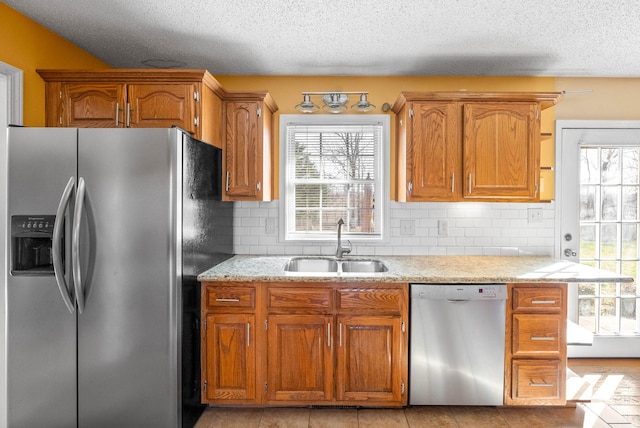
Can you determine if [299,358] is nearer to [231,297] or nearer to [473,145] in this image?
[231,297]

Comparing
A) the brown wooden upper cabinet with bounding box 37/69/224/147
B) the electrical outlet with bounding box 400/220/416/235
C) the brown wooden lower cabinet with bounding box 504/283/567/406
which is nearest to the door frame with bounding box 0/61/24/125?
the brown wooden upper cabinet with bounding box 37/69/224/147

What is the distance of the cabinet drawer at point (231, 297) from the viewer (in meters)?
2.59

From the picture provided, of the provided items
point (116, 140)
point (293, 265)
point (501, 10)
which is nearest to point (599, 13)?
point (501, 10)

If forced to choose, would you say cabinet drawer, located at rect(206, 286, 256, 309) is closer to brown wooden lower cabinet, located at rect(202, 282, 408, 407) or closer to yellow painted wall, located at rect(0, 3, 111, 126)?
brown wooden lower cabinet, located at rect(202, 282, 408, 407)

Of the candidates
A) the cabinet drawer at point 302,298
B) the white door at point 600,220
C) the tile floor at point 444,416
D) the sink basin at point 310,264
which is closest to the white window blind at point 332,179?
the sink basin at point 310,264

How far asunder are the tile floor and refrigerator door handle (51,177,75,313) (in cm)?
110

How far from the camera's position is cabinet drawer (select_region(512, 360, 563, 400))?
8.47 feet

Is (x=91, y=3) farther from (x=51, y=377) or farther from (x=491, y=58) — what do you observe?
(x=491, y=58)

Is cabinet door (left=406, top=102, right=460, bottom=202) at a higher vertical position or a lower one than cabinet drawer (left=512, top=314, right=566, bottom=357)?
higher

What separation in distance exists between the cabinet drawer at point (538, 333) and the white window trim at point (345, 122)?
123 cm

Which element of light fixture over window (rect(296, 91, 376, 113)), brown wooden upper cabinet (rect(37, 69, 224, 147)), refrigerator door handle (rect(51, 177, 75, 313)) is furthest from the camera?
light fixture over window (rect(296, 91, 376, 113))

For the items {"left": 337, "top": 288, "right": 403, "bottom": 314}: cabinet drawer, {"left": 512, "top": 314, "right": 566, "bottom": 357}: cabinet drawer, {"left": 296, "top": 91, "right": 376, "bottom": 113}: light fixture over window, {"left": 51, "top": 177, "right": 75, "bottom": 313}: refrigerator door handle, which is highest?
{"left": 296, "top": 91, "right": 376, "bottom": 113}: light fixture over window

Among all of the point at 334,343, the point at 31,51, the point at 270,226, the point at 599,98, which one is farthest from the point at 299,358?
the point at 599,98

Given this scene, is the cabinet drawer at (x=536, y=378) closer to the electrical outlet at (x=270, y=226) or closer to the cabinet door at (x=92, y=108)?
the electrical outlet at (x=270, y=226)
